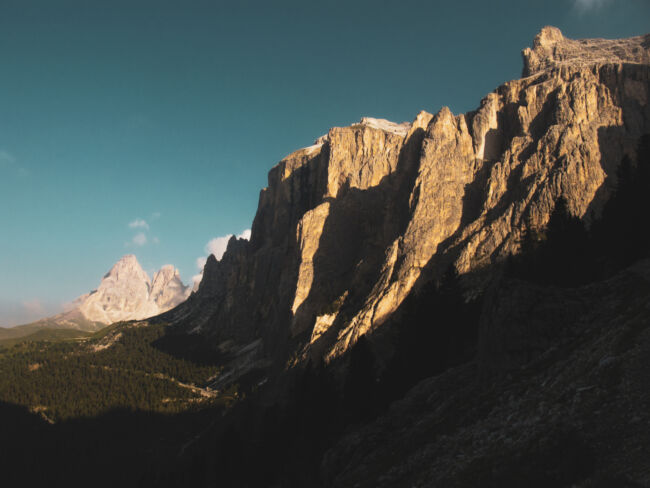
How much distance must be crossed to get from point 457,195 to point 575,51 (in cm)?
12339

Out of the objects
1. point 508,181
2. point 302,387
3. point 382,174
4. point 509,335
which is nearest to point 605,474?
point 509,335

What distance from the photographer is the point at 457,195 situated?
109750mm

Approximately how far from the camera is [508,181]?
102312 millimetres

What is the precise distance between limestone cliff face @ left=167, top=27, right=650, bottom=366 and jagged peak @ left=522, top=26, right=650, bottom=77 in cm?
218

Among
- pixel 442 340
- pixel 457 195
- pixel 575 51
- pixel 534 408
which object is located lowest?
pixel 442 340

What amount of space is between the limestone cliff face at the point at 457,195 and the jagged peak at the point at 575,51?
218 cm

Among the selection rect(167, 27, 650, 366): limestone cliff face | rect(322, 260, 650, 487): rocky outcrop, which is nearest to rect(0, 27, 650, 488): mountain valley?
rect(322, 260, 650, 487): rocky outcrop

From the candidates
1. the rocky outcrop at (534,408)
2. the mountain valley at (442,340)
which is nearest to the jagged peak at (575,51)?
the mountain valley at (442,340)

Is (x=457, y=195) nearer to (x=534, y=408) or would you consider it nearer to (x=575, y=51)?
(x=534, y=408)

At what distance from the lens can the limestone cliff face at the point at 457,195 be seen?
297 feet

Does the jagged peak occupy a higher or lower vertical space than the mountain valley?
higher

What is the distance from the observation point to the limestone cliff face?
90562 mm

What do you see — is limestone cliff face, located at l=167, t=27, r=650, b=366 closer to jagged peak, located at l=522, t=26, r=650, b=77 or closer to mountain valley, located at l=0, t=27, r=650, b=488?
mountain valley, located at l=0, t=27, r=650, b=488

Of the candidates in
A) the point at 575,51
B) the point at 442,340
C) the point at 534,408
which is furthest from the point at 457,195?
the point at 575,51
